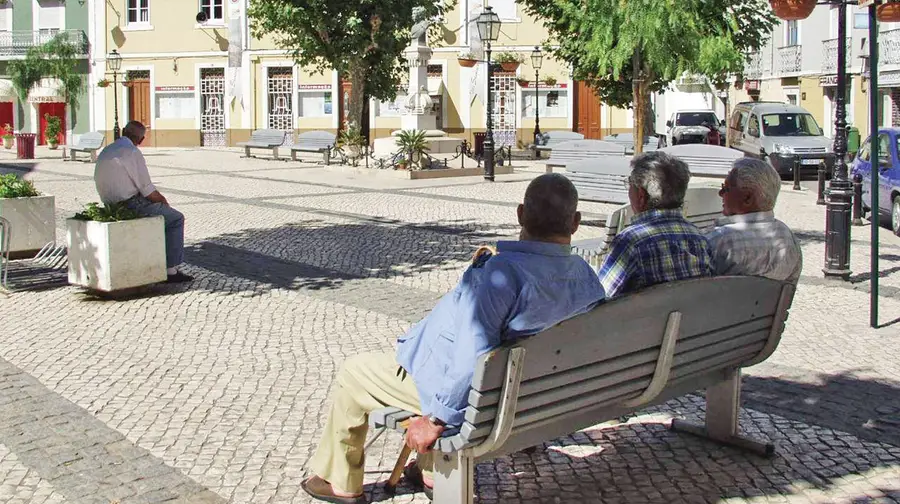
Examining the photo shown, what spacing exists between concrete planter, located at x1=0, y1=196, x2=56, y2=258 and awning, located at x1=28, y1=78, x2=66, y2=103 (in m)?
36.5

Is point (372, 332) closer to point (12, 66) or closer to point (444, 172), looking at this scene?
point (444, 172)

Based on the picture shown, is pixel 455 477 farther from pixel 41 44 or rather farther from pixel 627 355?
pixel 41 44

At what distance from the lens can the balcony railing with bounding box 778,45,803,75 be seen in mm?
44125

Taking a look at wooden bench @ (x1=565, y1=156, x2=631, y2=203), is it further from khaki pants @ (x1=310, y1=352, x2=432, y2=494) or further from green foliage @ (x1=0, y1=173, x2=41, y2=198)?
khaki pants @ (x1=310, y1=352, x2=432, y2=494)

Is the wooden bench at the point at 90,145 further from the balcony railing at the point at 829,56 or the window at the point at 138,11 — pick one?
the balcony railing at the point at 829,56

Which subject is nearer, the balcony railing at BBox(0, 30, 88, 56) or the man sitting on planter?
the man sitting on planter

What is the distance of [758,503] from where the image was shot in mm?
4422

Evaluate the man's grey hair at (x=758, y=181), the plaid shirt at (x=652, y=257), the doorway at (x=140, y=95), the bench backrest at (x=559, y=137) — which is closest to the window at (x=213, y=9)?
the doorway at (x=140, y=95)

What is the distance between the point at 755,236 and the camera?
5.04 metres

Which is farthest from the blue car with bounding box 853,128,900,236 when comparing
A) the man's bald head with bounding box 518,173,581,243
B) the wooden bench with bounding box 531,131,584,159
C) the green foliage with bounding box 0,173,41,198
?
the wooden bench with bounding box 531,131,584,159

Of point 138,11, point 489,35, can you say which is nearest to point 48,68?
point 138,11

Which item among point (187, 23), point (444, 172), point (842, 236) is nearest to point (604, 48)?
point (842, 236)

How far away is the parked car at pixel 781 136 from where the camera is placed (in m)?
25.9

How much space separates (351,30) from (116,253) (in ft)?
70.9
